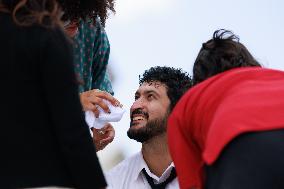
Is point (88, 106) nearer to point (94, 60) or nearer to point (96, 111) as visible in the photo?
point (96, 111)

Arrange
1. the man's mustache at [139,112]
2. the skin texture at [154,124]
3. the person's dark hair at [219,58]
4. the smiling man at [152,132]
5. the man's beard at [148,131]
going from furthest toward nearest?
the man's mustache at [139,112], the man's beard at [148,131], the skin texture at [154,124], the smiling man at [152,132], the person's dark hair at [219,58]

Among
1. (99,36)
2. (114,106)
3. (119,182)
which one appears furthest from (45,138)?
(119,182)

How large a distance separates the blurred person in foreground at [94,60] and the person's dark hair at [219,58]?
0.49 m

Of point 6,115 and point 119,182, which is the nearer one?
point 6,115

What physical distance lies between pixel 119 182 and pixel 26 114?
2725mm

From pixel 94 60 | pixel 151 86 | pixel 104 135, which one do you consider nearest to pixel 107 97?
pixel 104 135

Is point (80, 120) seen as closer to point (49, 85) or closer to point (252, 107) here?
point (49, 85)

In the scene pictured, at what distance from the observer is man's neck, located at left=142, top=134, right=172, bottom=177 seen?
4.85 metres

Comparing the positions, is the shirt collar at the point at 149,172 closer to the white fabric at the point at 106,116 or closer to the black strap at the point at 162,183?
the black strap at the point at 162,183

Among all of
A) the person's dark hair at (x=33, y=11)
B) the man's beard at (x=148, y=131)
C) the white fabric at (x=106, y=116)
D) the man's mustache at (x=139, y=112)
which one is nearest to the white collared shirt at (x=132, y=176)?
the man's beard at (x=148, y=131)

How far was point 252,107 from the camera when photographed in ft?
8.59

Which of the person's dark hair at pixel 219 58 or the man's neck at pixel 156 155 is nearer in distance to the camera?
the person's dark hair at pixel 219 58

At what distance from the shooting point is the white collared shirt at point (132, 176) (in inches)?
183

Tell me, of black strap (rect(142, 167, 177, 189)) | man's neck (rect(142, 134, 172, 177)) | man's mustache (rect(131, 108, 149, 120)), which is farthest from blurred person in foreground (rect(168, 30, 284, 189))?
man's mustache (rect(131, 108, 149, 120))
